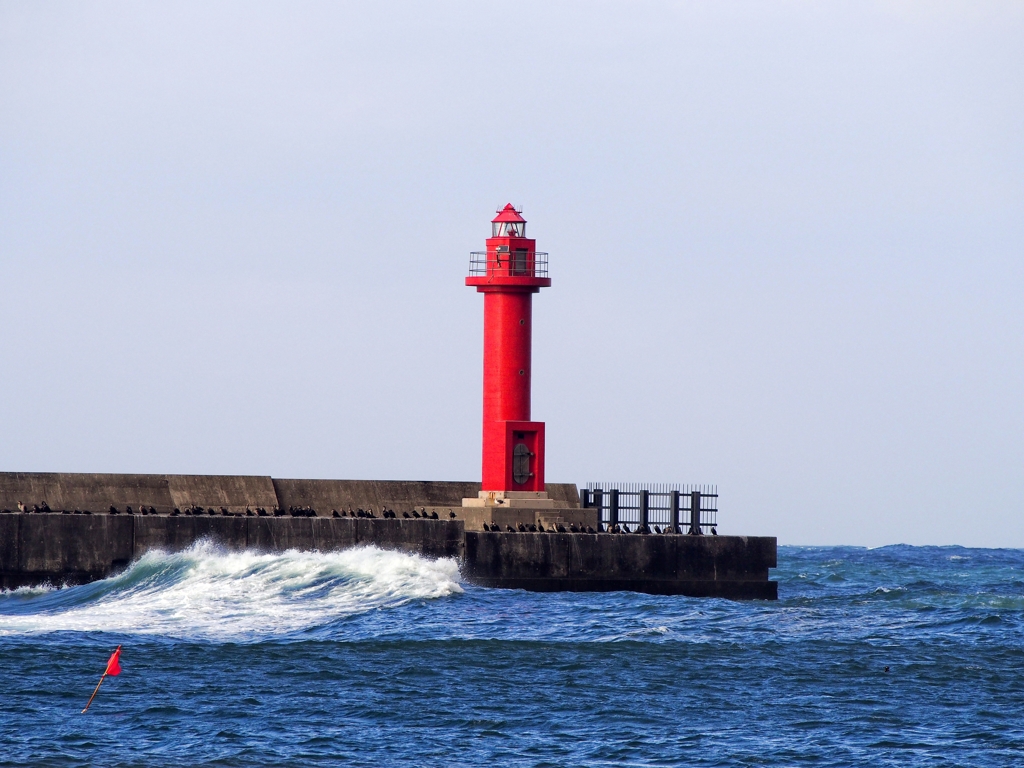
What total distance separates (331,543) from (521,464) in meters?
4.64

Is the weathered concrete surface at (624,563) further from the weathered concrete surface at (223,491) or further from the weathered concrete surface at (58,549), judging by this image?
the weathered concrete surface at (58,549)

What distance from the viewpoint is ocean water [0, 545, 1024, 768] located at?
51.2 ft

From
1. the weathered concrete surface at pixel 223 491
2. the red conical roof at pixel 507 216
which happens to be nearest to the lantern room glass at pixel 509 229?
the red conical roof at pixel 507 216

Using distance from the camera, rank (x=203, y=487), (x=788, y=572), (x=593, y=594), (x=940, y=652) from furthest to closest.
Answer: (x=788, y=572) → (x=203, y=487) → (x=593, y=594) → (x=940, y=652)

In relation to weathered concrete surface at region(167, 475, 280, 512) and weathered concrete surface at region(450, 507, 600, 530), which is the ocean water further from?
weathered concrete surface at region(167, 475, 280, 512)

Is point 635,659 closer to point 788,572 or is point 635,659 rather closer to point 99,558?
point 99,558

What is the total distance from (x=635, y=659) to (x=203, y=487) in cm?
1427

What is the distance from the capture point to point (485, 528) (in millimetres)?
31188

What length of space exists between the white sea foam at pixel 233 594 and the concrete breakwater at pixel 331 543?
37 cm

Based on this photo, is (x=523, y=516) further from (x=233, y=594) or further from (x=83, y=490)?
(x=83, y=490)

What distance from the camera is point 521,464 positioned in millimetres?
32375

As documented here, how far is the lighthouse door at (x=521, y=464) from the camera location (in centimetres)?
3225

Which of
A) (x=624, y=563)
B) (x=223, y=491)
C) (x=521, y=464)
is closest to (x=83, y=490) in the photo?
(x=223, y=491)

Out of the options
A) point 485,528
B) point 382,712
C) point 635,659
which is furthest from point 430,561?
point 382,712
